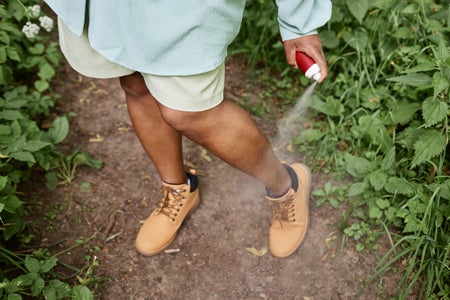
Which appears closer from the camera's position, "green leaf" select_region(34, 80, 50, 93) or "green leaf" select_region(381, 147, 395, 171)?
"green leaf" select_region(381, 147, 395, 171)

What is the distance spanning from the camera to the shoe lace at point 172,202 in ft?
6.90

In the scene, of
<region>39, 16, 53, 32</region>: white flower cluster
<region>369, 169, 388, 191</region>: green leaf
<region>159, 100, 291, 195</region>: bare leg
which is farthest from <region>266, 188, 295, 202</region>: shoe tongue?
<region>39, 16, 53, 32</region>: white flower cluster

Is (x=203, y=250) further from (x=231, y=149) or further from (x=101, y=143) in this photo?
(x=101, y=143)

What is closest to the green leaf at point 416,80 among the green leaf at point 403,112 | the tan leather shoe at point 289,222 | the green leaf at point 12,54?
the green leaf at point 403,112

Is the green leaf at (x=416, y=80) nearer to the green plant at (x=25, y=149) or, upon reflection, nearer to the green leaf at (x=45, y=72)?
the green plant at (x=25, y=149)

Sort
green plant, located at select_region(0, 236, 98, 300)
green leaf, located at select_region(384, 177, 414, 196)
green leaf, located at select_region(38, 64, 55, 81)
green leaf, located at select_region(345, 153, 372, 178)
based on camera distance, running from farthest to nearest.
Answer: green leaf, located at select_region(38, 64, 55, 81) → green leaf, located at select_region(345, 153, 372, 178) → green leaf, located at select_region(384, 177, 414, 196) → green plant, located at select_region(0, 236, 98, 300)

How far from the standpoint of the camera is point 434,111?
6.27ft

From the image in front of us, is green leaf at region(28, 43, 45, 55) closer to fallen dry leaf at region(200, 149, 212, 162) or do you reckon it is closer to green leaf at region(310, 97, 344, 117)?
fallen dry leaf at region(200, 149, 212, 162)

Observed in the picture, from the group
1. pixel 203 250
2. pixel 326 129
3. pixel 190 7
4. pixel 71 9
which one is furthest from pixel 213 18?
pixel 326 129

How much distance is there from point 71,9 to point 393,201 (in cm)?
162

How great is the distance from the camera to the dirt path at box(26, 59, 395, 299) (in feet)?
6.55

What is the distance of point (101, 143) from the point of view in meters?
2.62

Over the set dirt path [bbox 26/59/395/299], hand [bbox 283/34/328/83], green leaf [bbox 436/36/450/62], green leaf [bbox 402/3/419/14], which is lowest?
dirt path [bbox 26/59/395/299]

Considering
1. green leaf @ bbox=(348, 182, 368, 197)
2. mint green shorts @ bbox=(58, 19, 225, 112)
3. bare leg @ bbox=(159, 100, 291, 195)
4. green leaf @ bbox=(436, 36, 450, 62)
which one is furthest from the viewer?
green leaf @ bbox=(348, 182, 368, 197)
